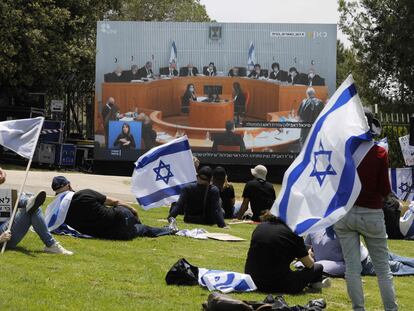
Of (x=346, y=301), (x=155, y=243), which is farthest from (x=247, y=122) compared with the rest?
(x=346, y=301)

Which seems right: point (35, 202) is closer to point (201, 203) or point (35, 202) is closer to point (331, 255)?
point (331, 255)

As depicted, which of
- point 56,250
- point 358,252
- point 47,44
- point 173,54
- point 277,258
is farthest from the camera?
point 47,44

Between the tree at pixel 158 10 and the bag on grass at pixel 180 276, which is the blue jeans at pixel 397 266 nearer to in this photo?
the bag on grass at pixel 180 276

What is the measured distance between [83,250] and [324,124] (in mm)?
4752

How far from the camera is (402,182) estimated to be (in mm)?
20734

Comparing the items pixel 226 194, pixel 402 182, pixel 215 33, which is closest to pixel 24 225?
pixel 226 194

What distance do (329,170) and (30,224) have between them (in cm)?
476

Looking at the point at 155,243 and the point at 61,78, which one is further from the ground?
the point at 61,78

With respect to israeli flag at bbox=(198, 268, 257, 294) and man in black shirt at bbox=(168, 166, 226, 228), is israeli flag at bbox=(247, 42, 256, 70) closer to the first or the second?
man in black shirt at bbox=(168, 166, 226, 228)

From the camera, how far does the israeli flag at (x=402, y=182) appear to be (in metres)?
20.5

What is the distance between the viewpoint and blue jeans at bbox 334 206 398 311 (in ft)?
23.6

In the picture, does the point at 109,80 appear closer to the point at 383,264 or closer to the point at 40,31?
the point at 40,31

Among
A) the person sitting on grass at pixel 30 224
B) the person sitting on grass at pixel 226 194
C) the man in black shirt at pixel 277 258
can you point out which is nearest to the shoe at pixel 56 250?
the person sitting on grass at pixel 30 224

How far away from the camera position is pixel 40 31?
3197cm
